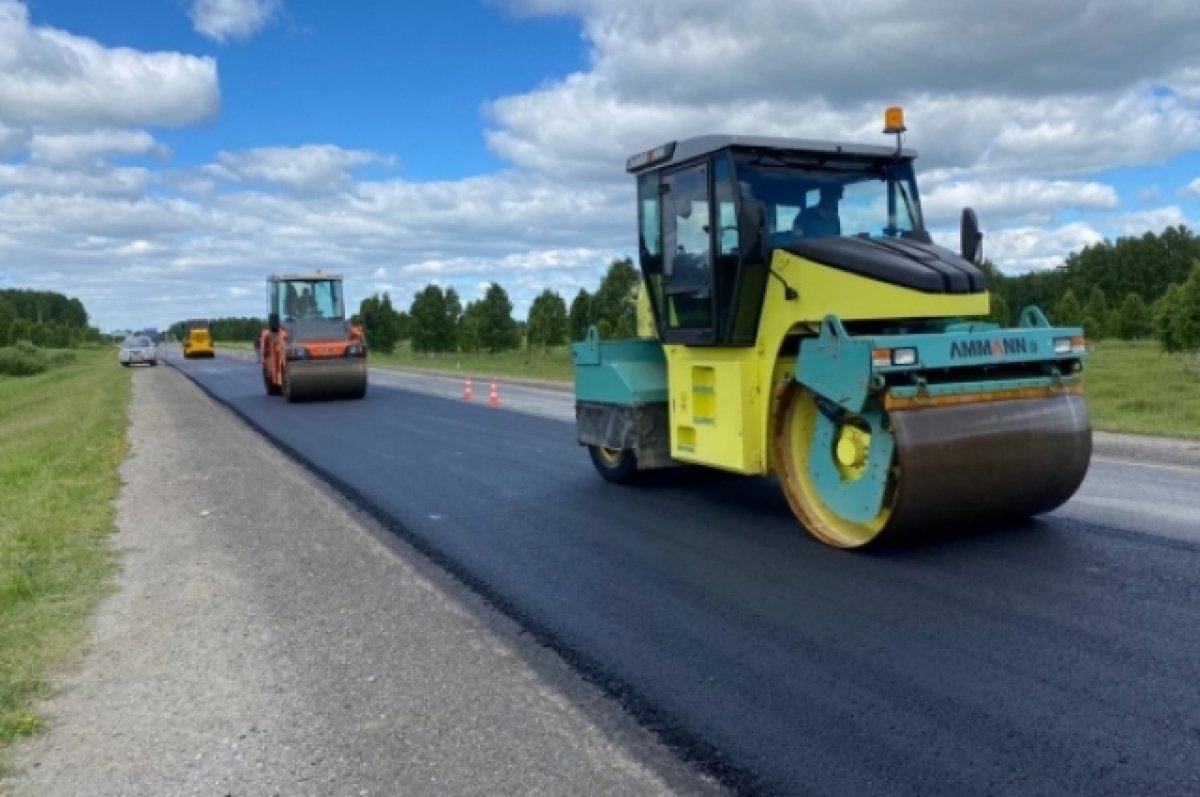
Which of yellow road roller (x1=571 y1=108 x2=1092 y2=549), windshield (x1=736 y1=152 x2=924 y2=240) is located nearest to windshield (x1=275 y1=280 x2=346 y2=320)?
yellow road roller (x1=571 y1=108 x2=1092 y2=549)

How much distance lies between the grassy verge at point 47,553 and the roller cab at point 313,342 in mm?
4673

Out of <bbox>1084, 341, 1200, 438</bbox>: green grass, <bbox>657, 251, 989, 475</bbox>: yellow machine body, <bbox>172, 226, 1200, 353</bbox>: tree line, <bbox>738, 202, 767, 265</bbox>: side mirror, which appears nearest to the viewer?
<bbox>657, 251, 989, 475</bbox>: yellow machine body

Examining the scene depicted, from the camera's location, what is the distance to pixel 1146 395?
1820cm

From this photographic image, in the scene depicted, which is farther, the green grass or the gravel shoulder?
the green grass

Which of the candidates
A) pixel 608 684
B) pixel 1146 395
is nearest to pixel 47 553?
pixel 608 684

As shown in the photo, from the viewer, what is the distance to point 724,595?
5.39m

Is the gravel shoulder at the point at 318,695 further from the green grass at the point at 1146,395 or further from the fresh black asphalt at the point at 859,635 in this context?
the green grass at the point at 1146,395

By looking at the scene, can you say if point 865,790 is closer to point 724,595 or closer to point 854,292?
point 724,595

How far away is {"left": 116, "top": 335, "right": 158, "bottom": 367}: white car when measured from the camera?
50.5m

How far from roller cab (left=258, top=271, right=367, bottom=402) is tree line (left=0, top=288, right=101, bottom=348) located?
85174 millimetres

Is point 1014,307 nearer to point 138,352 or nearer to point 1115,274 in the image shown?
point 1115,274

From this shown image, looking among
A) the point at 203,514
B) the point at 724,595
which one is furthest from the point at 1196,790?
the point at 203,514

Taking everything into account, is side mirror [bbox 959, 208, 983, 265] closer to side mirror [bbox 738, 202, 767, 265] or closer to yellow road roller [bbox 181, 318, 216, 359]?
side mirror [bbox 738, 202, 767, 265]

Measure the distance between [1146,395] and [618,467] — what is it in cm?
1356
